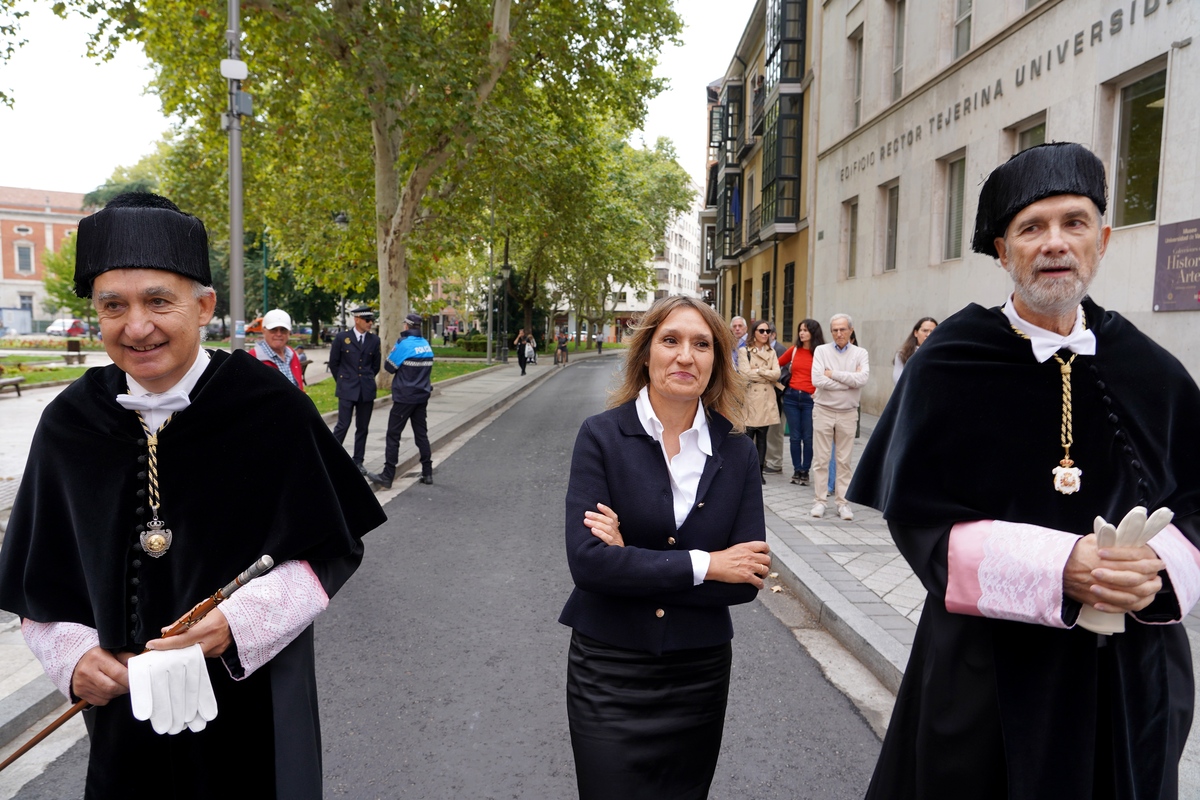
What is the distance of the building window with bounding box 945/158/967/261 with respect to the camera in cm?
1434

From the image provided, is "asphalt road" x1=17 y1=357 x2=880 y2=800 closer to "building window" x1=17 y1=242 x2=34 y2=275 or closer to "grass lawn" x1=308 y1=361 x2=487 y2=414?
"grass lawn" x1=308 y1=361 x2=487 y2=414

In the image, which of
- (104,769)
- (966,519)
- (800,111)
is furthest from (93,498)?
(800,111)

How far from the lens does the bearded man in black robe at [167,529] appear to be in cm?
189

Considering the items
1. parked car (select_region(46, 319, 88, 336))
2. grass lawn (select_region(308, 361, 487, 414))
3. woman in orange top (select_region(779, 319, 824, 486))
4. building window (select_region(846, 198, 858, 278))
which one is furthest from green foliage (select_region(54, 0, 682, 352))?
parked car (select_region(46, 319, 88, 336))

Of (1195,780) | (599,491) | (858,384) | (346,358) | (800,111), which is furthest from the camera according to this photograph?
(800,111)

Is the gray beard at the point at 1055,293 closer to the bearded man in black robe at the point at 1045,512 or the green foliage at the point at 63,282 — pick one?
the bearded man in black robe at the point at 1045,512

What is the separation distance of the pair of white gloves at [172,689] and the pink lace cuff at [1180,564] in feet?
6.72

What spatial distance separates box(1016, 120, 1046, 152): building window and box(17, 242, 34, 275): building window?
90.5 metres

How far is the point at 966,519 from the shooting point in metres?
1.96

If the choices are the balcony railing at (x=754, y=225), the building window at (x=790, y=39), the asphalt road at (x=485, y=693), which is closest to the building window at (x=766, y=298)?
the balcony railing at (x=754, y=225)

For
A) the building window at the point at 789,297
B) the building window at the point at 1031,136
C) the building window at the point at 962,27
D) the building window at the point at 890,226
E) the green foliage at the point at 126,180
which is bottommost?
the building window at the point at 789,297

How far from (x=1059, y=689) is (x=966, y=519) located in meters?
0.42

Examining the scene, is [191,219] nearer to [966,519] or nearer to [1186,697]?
[966,519]

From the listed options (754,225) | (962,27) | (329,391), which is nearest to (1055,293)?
(962,27)
